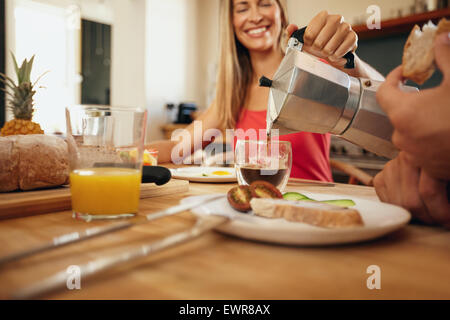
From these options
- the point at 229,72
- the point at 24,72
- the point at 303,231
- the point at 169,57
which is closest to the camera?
the point at 303,231

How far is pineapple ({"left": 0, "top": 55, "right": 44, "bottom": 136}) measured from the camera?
110 centimetres

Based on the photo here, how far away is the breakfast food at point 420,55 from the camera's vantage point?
50 centimetres

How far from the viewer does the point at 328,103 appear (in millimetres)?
708

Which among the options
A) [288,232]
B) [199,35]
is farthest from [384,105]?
[199,35]

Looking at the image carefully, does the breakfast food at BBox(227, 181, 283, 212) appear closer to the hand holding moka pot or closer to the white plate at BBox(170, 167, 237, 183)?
the hand holding moka pot

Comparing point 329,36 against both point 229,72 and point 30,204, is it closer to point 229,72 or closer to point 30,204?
point 30,204

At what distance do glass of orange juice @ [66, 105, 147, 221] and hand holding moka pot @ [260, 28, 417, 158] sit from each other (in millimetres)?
290

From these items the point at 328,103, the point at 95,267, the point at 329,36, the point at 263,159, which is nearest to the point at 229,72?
the point at 329,36

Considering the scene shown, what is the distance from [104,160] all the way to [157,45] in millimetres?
3615

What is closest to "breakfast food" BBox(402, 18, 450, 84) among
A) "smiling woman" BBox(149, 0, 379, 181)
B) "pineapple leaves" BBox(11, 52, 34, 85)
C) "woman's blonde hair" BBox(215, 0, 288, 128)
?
"smiling woman" BBox(149, 0, 379, 181)

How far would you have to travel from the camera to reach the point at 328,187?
39.0 inches

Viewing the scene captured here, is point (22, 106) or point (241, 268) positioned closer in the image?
point (241, 268)

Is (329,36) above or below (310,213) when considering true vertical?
above

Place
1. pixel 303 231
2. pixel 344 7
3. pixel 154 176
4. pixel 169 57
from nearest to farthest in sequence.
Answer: pixel 303 231 → pixel 154 176 → pixel 344 7 → pixel 169 57
